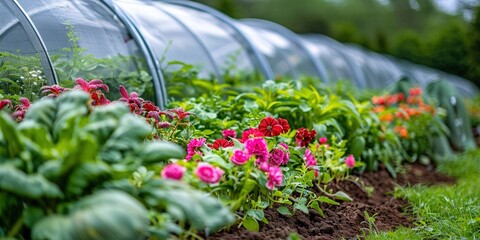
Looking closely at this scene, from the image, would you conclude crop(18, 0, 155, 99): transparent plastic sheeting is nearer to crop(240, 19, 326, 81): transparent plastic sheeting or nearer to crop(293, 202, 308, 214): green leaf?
crop(293, 202, 308, 214): green leaf

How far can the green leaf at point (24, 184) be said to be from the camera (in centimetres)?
177

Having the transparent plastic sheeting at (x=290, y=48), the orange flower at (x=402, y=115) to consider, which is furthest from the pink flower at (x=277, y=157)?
the transparent plastic sheeting at (x=290, y=48)

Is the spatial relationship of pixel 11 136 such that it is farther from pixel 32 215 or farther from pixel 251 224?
pixel 251 224

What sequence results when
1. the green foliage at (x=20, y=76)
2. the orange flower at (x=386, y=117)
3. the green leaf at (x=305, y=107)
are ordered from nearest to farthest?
the green foliage at (x=20, y=76)
the green leaf at (x=305, y=107)
the orange flower at (x=386, y=117)

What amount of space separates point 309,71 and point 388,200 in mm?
4672

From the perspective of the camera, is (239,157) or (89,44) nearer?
(239,157)

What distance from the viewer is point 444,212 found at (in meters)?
3.53

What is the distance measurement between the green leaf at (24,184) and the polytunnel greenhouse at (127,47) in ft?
5.12

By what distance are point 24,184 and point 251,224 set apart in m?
1.17

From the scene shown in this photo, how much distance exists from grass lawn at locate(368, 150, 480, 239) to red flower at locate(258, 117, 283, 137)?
0.80 meters

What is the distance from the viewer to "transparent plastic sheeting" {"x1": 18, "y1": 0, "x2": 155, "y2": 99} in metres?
3.54

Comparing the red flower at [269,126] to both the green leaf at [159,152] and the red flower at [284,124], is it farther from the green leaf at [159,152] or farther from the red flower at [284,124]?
the green leaf at [159,152]

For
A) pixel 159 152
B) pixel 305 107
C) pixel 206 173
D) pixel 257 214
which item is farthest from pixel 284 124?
pixel 159 152

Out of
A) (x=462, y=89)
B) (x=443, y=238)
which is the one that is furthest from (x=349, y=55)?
(x=443, y=238)
